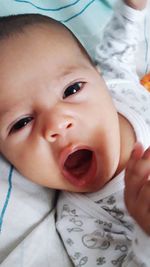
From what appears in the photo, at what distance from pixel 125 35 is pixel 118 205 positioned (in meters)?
0.36

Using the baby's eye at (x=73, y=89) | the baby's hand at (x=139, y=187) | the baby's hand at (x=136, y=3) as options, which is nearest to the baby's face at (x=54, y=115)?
the baby's eye at (x=73, y=89)

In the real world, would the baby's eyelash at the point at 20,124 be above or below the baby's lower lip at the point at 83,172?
above

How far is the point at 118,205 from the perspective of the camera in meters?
0.84

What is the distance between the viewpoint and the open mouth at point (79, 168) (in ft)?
2.66

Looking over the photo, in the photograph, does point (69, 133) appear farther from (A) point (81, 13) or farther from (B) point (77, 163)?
(A) point (81, 13)

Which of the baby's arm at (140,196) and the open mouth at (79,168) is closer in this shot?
the baby's arm at (140,196)

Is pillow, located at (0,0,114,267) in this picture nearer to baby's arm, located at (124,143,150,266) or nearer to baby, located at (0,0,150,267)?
baby, located at (0,0,150,267)

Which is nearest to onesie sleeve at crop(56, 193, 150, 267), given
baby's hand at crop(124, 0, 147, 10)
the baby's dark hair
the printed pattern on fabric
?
the printed pattern on fabric

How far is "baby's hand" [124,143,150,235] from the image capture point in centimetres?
Answer: 68

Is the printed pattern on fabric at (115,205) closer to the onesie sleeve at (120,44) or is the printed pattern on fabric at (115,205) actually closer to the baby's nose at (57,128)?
the onesie sleeve at (120,44)

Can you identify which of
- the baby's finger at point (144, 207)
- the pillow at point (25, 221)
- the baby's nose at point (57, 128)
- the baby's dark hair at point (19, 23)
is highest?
the baby's dark hair at point (19, 23)

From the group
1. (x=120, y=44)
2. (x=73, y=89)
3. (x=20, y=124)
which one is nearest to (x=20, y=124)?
(x=20, y=124)

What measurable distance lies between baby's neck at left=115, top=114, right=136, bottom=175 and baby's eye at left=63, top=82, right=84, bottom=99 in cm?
12

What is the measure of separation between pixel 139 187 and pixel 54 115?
0.17 m
